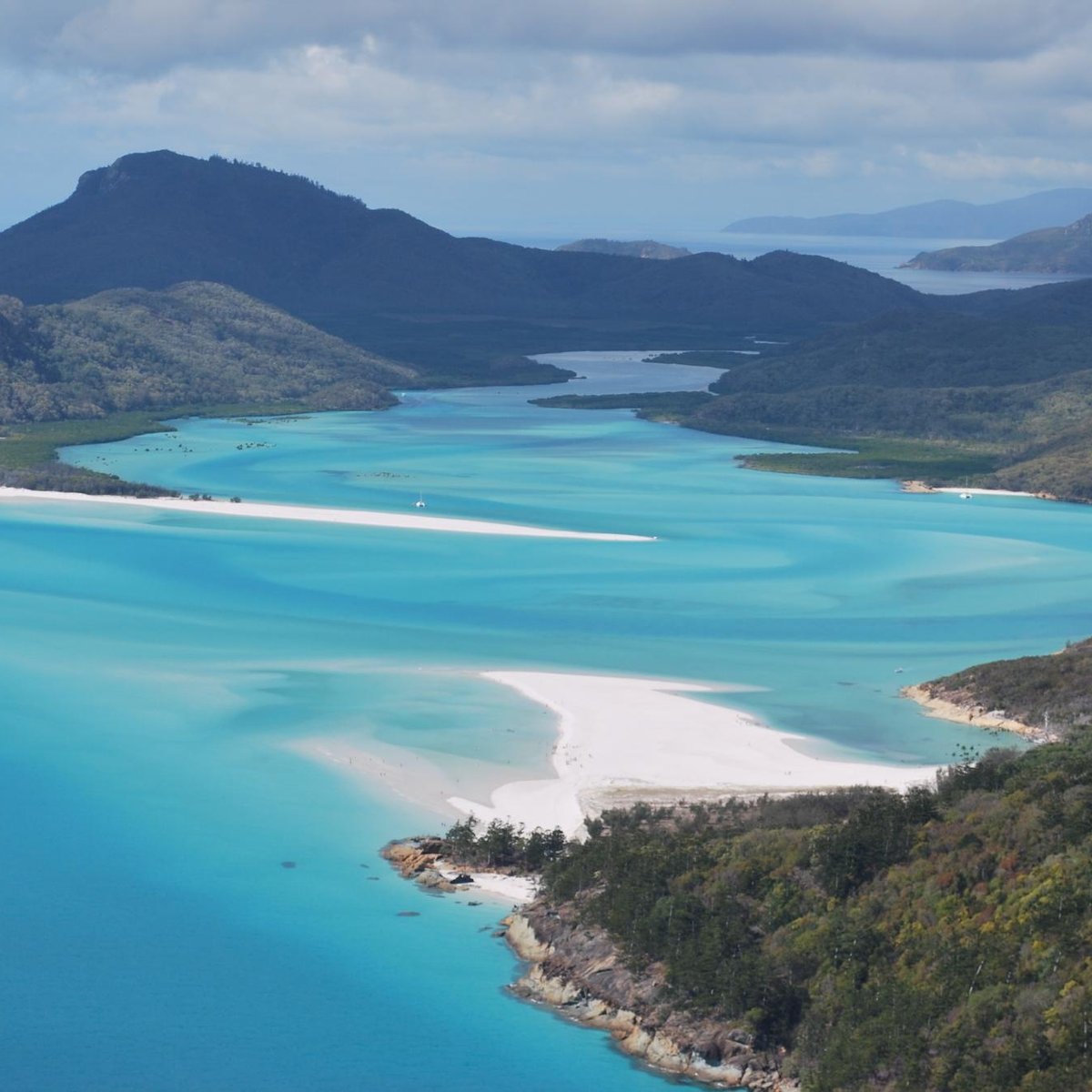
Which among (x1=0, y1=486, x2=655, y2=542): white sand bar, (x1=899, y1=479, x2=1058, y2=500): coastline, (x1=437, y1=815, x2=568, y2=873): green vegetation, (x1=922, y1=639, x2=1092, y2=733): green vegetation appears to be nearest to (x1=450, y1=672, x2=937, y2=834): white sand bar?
(x1=437, y1=815, x2=568, y2=873): green vegetation

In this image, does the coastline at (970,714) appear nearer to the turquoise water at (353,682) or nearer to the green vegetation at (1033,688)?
the green vegetation at (1033,688)

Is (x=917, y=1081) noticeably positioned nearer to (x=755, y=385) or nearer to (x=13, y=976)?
(x=13, y=976)

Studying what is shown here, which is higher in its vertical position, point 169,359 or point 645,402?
point 169,359

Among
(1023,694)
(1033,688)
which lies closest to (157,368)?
(1033,688)

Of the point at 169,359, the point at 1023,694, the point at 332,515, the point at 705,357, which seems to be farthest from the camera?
the point at 705,357

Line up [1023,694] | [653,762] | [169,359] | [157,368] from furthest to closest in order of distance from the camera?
1. [169,359]
2. [157,368]
3. [1023,694]
4. [653,762]

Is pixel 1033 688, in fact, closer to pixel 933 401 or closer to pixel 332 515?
pixel 332 515

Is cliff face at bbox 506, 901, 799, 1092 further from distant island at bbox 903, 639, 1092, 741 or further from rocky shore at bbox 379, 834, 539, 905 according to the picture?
distant island at bbox 903, 639, 1092, 741

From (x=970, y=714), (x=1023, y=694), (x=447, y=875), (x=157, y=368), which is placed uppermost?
(x=157, y=368)
